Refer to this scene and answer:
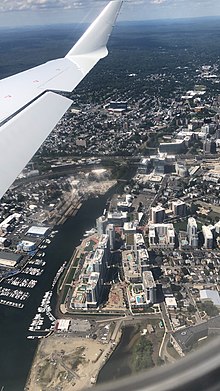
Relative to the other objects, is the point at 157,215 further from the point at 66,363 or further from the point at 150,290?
the point at 66,363

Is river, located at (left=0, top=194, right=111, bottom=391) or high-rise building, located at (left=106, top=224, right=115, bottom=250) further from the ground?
high-rise building, located at (left=106, top=224, right=115, bottom=250)

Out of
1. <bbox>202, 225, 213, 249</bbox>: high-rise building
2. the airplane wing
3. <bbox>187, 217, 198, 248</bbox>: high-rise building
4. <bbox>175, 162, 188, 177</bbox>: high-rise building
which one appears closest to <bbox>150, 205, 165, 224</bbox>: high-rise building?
<bbox>187, 217, 198, 248</bbox>: high-rise building

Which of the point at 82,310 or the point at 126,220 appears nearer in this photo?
the point at 82,310

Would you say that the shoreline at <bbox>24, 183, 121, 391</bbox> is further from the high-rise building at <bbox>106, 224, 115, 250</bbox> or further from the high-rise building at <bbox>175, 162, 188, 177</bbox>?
the high-rise building at <bbox>175, 162, 188, 177</bbox>

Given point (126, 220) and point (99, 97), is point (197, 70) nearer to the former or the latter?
point (99, 97)

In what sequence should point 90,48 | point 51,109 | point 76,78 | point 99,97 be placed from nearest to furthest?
point 51,109 < point 76,78 < point 90,48 < point 99,97

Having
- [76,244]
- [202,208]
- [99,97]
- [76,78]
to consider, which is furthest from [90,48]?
[99,97]

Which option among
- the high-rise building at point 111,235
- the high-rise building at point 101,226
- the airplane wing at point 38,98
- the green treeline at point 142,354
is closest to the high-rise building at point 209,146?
the high-rise building at point 101,226
